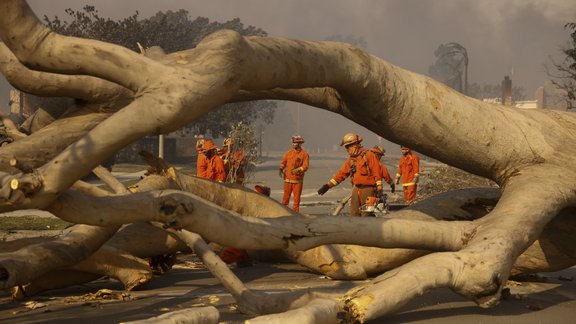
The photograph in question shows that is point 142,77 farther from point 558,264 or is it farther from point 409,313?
point 558,264

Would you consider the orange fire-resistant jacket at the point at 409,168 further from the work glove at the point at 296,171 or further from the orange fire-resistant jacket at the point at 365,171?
the orange fire-resistant jacket at the point at 365,171

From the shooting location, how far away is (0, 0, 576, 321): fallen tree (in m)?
5.68

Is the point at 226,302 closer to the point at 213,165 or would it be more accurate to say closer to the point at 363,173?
the point at 363,173

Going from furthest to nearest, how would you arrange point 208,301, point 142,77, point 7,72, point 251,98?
point 251,98, point 208,301, point 7,72, point 142,77

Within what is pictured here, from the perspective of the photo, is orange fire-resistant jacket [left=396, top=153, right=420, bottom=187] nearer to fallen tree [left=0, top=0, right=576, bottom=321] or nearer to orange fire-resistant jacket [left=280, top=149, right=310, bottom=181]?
orange fire-resistant jacket [left=280, top=149, right=310, bottom=181]

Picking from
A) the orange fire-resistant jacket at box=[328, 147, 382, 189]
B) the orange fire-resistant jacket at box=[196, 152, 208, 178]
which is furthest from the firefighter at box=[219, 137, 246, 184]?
the orange fire-resistant jacket at box=[328, 147, 382, 189]

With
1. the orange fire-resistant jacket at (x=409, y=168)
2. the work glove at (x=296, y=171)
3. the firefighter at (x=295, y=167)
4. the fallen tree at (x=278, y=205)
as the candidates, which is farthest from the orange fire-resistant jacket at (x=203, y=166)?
the fallen tree at (x=278, y=205)

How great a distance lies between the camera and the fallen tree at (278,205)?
5.68m

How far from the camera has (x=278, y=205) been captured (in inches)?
350

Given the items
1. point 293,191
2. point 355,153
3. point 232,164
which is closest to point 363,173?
point 355,153

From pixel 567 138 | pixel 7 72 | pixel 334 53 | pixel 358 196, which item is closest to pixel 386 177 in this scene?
pixel 358 196

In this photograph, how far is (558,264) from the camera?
8.67 metres

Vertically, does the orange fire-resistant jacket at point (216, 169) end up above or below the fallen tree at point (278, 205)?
below

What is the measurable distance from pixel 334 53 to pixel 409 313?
2.36 m
